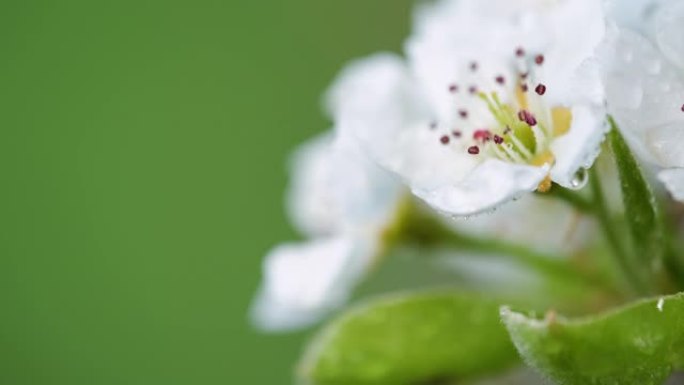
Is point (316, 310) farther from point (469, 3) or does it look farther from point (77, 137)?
point (77, 137)

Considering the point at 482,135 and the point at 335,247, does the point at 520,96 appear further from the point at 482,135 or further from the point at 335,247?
the point at 335,247

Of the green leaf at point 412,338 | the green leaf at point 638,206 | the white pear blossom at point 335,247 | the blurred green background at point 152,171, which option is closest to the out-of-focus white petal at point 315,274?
the white pear blossom at point 335,247

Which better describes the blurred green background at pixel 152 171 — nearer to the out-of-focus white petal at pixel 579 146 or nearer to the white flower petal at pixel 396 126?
the white flower petal at pixel 396 126

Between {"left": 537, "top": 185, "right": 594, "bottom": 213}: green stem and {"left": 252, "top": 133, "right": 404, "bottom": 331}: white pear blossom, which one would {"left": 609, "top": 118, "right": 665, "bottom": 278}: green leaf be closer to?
{"left": 537, "top": 185, "right": 594, "bottom": 213}: green stem

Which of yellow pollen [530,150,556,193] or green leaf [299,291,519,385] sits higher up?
yellow pollen [530,150,556,193]

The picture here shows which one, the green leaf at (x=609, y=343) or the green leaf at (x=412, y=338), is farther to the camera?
the green leaf at (x=412, y=338)

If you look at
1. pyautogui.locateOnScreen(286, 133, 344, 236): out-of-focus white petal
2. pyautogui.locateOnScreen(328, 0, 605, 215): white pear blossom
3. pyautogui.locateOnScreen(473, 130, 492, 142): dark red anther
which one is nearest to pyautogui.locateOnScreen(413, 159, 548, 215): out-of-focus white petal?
pyautogui.locateOnScreen(328, 0, 605, 215): white pear blossom

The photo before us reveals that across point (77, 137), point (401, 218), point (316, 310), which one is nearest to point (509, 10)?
point (401, 218)
